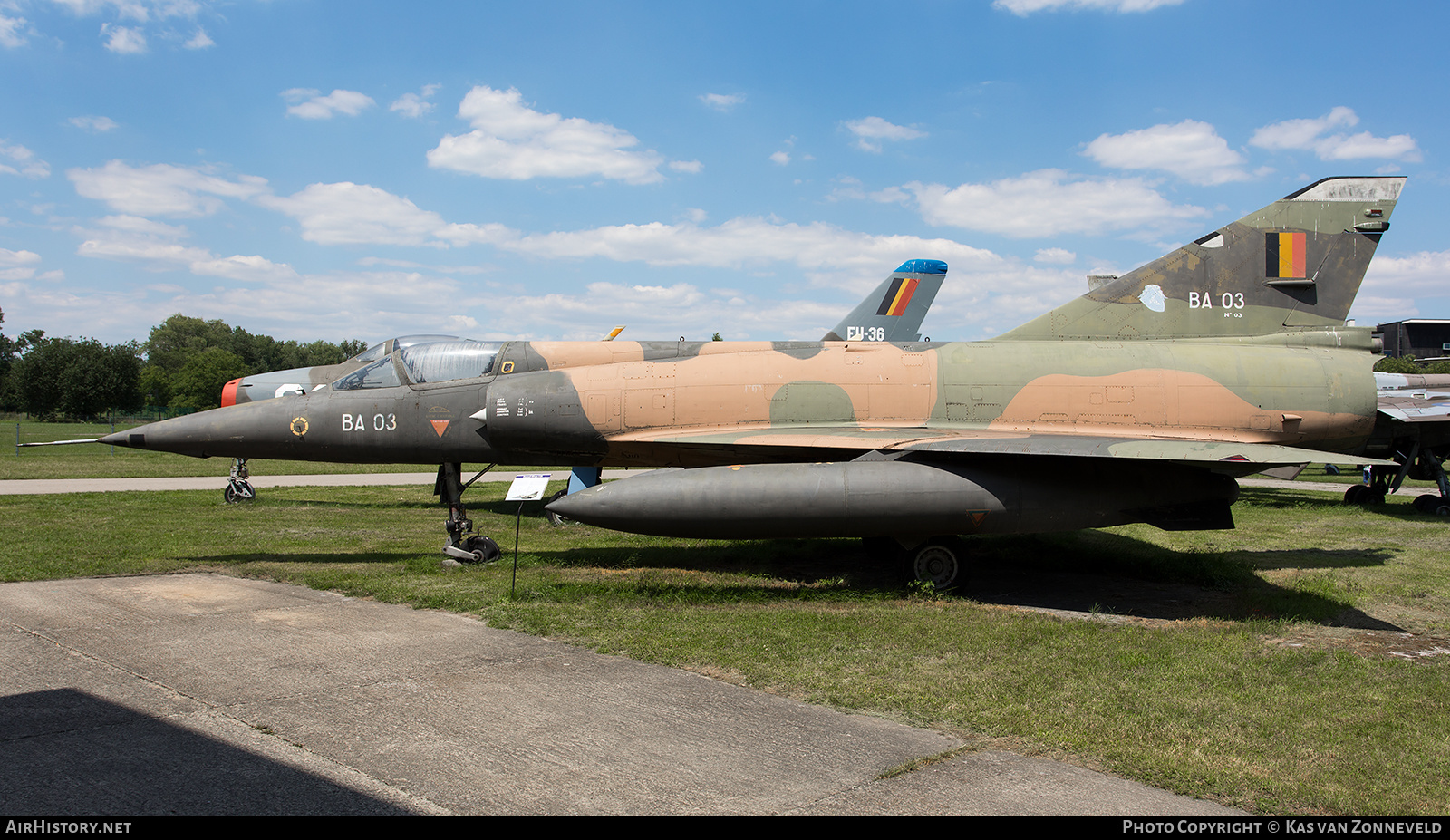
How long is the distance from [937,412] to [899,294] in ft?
44.3

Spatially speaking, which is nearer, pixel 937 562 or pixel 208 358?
pixel 937 562

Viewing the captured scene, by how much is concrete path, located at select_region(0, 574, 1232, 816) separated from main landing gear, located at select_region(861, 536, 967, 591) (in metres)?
3.56

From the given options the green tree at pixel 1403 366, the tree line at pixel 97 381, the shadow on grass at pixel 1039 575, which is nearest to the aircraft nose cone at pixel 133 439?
the shadow on grass at pixel 1039 575

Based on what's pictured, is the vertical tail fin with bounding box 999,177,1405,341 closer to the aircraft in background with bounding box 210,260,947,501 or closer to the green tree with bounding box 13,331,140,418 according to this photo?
the aircraft in background with bounding box 210,260,947,501

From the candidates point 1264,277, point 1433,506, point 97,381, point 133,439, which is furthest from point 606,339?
point 97,381

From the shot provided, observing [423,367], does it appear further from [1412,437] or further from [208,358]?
[208,358]

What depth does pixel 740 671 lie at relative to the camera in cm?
576

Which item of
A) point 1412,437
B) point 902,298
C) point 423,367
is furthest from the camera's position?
point 902,298

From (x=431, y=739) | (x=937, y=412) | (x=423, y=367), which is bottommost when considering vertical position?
(x=431, y=739)

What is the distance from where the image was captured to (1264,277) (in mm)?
9688

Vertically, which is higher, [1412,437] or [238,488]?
[1412,437]

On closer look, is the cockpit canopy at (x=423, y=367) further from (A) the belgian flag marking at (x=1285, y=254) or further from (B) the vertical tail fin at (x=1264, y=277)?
(A) the belgian flag marking at (x=1285, y=254)

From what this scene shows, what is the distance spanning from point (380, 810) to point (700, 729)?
5.76 feet

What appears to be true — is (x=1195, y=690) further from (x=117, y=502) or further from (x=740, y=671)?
(x=117, y=502)
